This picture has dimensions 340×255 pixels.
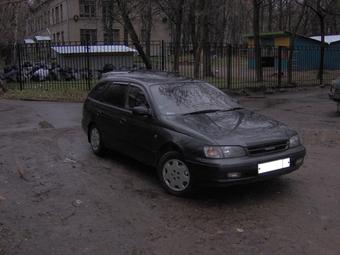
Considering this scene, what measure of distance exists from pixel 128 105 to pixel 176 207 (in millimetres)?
2155

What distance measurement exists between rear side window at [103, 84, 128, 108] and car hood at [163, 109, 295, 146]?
1.37m

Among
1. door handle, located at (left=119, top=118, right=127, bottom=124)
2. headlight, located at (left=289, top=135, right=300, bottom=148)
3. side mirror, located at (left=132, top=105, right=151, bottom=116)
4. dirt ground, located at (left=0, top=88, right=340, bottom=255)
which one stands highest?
side mirror, located at (left=132, top=105, right=151, bottom=116)

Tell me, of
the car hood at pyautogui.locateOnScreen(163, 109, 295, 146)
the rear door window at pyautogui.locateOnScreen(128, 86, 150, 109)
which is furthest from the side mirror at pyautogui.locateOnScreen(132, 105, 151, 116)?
the car hood at pyautogui.locateOnScreen(163, 109, 295, 146)

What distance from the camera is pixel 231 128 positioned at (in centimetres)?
615

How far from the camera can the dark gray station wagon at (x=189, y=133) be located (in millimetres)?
5762

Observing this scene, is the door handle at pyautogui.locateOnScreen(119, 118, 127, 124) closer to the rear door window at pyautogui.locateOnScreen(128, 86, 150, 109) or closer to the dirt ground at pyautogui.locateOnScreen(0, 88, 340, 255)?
the rear door window at pyautogui.locateOnScreen(128, 86, 150, 109)

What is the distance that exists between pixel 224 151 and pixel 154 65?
1675 centimetres

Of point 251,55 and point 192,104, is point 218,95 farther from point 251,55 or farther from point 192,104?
point 251,55

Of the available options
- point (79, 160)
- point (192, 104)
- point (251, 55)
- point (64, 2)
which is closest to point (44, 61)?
point (251, 55)

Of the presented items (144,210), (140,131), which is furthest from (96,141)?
(144,210)

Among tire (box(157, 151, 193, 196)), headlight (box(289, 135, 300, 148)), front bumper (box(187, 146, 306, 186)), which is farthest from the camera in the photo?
headlight (box(289, 135, 300, 148))

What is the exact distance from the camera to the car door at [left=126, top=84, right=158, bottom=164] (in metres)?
6.68

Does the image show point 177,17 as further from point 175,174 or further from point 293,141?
point 175,174

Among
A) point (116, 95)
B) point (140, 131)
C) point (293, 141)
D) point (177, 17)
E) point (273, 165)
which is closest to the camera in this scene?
point (273, 165)
